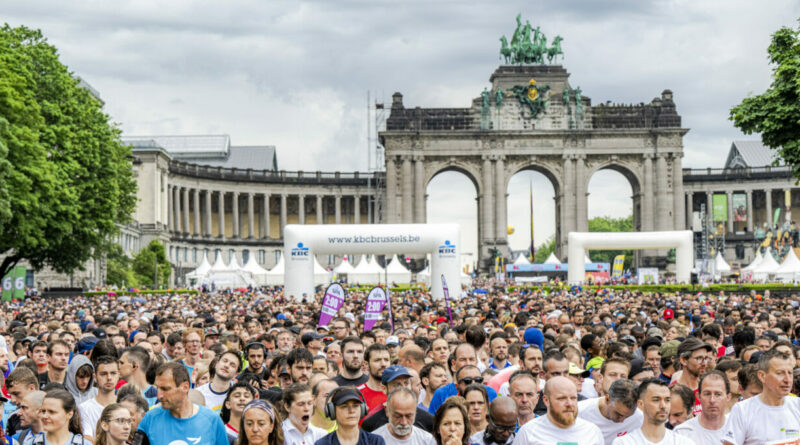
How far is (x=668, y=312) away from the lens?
2541 centimetres

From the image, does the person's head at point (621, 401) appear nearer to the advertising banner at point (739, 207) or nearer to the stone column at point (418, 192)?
the stone column at point (418, 192)

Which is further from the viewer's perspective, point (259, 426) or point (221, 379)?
point (221, 379)

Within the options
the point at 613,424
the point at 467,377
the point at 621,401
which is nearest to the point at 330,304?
the point at 467,377

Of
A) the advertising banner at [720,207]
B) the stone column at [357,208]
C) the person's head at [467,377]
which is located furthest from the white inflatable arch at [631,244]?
the person's head at [467,377]

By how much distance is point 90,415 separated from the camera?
980 cm

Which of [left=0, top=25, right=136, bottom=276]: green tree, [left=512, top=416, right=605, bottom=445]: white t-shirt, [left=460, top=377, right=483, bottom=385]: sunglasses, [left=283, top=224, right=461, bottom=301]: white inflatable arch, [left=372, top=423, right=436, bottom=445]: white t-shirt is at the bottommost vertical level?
[left=372, top=423, right=436, bottom=445]: white t-shirt

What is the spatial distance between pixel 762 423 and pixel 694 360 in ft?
6.65

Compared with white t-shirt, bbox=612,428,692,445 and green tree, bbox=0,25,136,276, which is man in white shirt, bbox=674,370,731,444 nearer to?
white t-shirt, bbox=612,428,692,445

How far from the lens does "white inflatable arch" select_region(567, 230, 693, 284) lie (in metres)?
66.0

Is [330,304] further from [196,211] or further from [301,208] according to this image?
[301,208]

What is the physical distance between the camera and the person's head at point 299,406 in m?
8.56

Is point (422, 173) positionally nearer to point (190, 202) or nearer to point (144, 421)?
point (190, 202)

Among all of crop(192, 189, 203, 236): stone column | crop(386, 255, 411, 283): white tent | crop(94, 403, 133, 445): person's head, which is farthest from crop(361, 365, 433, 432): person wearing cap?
crop(192, 189, 203, 236): stone column

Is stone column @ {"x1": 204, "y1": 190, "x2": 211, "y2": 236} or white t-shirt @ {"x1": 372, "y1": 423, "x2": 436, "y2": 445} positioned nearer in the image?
white t-shirt @ {"x1": 372, "y1": 423, "x2": 436, "y2": 445}
